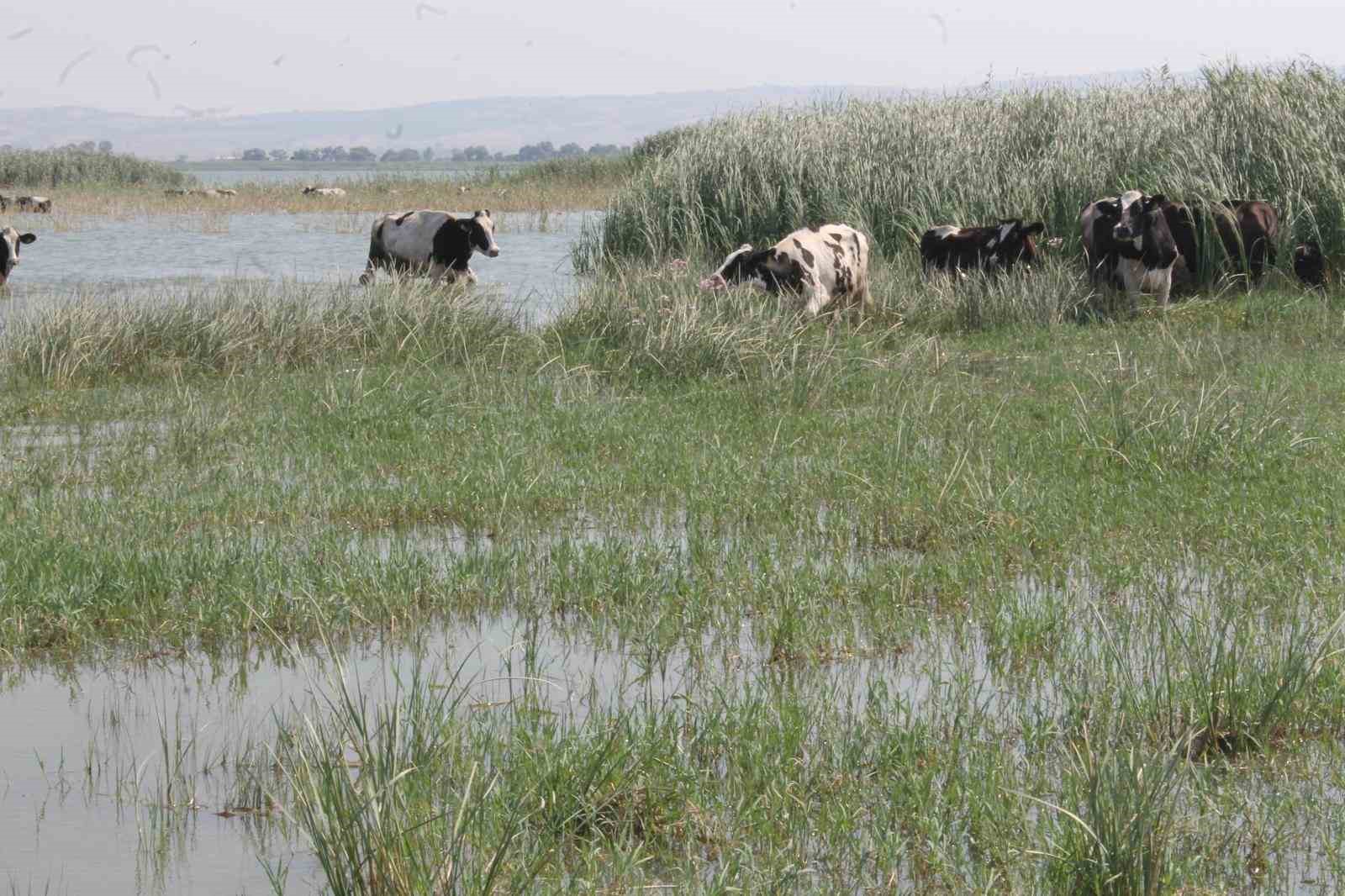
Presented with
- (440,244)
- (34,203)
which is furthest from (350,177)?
(440,244)

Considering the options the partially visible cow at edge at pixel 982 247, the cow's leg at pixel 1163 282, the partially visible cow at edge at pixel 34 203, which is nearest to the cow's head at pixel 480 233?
the partially visible cow at edge at pixel 982 247

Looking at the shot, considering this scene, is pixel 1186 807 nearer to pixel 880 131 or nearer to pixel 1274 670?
pixel 1274 670

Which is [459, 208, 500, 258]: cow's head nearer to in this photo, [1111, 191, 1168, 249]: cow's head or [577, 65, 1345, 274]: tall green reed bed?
[577, 65, 1345, 274]: tall green reed bed

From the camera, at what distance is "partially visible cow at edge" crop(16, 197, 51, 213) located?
1583 inches

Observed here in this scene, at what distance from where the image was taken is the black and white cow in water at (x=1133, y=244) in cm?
1535

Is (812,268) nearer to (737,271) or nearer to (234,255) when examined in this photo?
(737,271)

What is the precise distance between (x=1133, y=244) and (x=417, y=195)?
1344 inches

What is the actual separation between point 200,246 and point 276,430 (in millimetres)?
21232

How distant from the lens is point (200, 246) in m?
30.3

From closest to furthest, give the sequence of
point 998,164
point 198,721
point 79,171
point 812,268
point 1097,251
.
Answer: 1. point 198,721
2. point 812,268
3. point 1097,251
4. point 998,164
5. point 79,171

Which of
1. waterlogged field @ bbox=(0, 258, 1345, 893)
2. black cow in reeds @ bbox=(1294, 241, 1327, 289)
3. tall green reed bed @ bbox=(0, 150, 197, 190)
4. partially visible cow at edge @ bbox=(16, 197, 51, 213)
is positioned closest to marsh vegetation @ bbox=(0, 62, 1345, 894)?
waterlogged field @ bbox=(0, 258, 1345, 893)

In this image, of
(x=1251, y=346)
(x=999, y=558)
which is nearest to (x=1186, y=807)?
(x=999, y=558)

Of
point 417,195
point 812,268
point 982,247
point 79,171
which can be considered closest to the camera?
point 812,268

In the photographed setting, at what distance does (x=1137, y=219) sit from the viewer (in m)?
15.4
